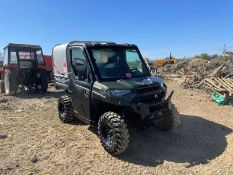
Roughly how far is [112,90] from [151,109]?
2.81 feet

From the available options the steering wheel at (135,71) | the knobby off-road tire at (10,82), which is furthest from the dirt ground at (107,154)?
the knobby off-road tire at (10,82)

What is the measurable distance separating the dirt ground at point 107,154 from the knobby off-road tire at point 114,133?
204 millimetres

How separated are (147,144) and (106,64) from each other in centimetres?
190

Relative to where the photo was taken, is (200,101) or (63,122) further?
(200,101)

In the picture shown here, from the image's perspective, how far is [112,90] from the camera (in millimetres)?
6012

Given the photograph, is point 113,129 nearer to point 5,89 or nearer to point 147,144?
point 147,144

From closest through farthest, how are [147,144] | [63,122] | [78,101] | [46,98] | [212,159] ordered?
[212,159]
[147,144]
[78,101]
[63,122]
[46,98]

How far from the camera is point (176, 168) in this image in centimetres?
551

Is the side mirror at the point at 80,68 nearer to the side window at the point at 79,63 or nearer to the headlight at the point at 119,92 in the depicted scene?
the side window at the point at 79,63

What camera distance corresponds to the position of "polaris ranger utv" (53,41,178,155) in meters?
5.91

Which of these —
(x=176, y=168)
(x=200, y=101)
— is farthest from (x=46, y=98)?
(x=176, y=168)

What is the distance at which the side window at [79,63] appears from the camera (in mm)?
6812

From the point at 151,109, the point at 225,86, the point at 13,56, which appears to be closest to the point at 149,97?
the point at 151,109

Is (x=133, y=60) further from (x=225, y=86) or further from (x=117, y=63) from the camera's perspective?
(x=225, y=86)
